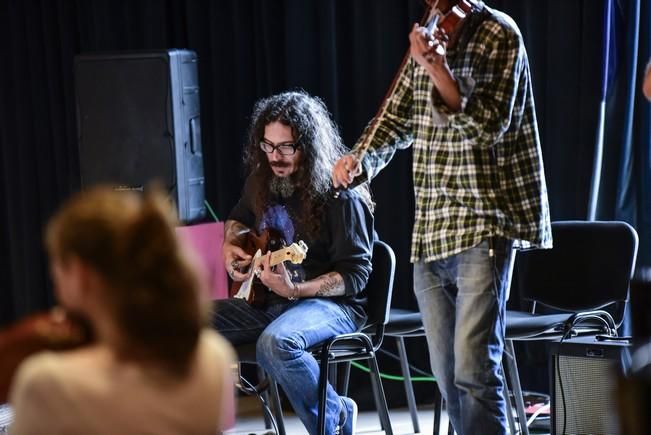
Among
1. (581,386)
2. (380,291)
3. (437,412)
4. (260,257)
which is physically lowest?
(437,412)

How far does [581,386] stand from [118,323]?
2.41 m

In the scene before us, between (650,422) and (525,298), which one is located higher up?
(650,422)

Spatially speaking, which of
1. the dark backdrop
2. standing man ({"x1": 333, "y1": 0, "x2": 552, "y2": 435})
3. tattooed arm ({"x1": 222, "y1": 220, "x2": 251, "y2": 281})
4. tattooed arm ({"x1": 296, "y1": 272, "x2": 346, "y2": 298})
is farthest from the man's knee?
the dark backdrop

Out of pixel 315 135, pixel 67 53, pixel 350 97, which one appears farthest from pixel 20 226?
pixel 315 135

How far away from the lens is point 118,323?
1.56 metres

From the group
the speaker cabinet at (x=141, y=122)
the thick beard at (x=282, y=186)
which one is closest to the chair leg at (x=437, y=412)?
the thick beard at (x=282, y=186)

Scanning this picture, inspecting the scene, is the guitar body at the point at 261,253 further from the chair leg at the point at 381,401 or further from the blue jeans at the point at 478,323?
the blue jeans at the point at 478,323

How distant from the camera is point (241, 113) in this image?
526cm

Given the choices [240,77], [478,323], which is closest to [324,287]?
[478,323]

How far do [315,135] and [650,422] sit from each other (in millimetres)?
2597

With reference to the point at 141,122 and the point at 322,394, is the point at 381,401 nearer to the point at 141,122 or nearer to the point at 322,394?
the point at 322,394

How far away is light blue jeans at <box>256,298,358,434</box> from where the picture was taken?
3584 mm

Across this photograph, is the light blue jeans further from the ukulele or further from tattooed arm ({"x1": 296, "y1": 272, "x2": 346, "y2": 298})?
the ukulele

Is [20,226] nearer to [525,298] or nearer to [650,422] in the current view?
[525,298]
